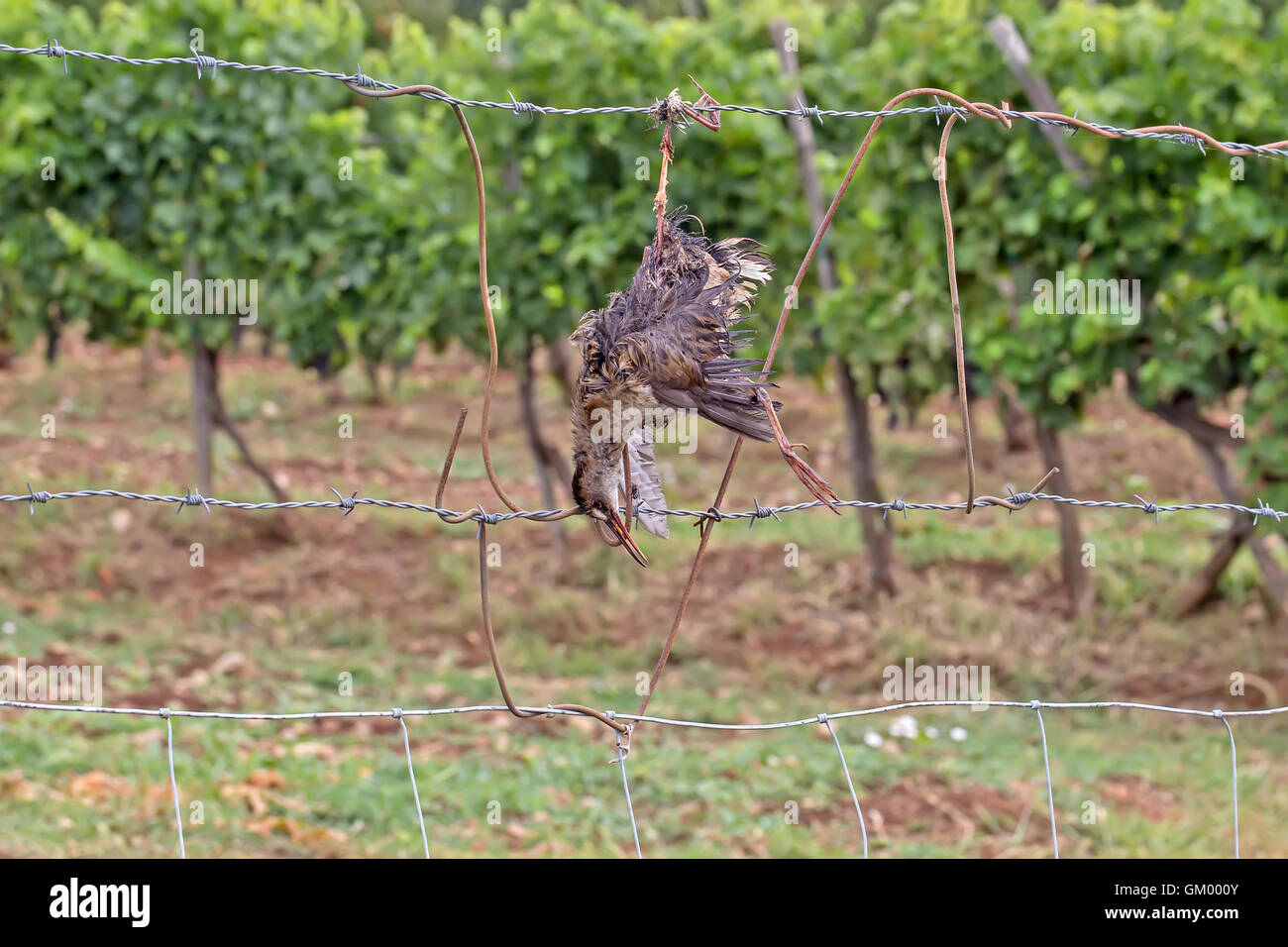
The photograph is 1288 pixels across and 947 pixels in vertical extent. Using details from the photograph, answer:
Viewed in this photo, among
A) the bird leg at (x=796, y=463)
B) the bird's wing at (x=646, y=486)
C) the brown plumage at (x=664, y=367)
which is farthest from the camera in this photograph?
the bird's wing at (x=646, y=486)

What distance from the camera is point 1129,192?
560 centimetres

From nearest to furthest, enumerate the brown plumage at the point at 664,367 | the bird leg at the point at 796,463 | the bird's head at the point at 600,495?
1. the bird leg at the point at 796,463
2. the brown plumage at the point at 664,367
3. the bird's head at the point at 600,495

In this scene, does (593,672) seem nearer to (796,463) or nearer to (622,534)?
(622,534)

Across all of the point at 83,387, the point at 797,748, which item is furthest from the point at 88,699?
the point at 83,387

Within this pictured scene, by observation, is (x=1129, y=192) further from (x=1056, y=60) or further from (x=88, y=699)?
(x=88, y=699)

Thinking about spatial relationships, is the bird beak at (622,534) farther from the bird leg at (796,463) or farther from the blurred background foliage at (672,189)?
the blurred background foliage at (672,189)

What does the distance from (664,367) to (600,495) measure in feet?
0.98

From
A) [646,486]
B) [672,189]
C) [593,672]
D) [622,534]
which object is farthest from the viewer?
[672,189]

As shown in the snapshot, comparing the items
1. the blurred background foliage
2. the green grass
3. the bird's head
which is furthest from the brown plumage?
the blurred background foliage

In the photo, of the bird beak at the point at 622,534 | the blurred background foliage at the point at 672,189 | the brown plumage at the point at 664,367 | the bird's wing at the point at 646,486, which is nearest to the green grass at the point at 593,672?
the blurred background foliage at the point at 672,189

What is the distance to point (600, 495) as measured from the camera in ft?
7.72

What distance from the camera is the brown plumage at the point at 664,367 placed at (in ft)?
7.28

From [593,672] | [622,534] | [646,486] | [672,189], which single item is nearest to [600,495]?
[622,534]
